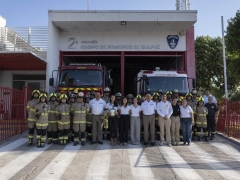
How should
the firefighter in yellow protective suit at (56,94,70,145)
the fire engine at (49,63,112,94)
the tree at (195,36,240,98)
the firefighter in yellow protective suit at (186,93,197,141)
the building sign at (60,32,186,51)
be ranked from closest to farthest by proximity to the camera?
the firefighter in yellow protective suit at (56,94,70,145) → the firefighter in yellow protective suit at (186,93,197,141) → the fire engine at (49,63,112,94) → the building sign at (60,32,186,51) → the tree at (195,36,240,98)

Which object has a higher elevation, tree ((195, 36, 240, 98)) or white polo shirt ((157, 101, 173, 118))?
tree ((195, 36, 240, 98))

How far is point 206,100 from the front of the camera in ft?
35.7

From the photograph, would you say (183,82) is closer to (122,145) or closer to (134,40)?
(122,145)

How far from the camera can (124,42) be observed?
16.0 meters

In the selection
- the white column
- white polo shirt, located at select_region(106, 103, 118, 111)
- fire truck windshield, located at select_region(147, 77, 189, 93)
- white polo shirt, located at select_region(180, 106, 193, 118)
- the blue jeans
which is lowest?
the blue jeans

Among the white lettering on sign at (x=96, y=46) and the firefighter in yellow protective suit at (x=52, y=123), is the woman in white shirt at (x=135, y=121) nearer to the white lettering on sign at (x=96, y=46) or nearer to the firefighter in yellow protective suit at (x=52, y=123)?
the firefighter in yellow protective suit at (x=52, y=123)

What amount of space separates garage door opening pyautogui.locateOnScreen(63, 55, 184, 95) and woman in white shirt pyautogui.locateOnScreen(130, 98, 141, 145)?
8.16 metres

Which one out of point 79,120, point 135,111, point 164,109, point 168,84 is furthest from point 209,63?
point 79,120

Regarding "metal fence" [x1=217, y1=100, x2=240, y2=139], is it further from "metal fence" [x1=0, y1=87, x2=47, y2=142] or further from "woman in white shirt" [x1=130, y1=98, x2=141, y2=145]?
"metal fence" [x1=0, y1=87, x2=47, y2=142]

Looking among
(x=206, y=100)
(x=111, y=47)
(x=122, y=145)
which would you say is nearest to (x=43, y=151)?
(x=122, y=145)

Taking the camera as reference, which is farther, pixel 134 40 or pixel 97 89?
pixel 134 40

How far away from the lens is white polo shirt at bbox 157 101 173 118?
29.9 ft

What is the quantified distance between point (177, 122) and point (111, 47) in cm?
803

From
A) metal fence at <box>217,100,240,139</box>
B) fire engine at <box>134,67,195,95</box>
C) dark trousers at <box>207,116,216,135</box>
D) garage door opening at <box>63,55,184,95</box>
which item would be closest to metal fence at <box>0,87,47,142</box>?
fire engine at <box>134,67,195,95</box>
